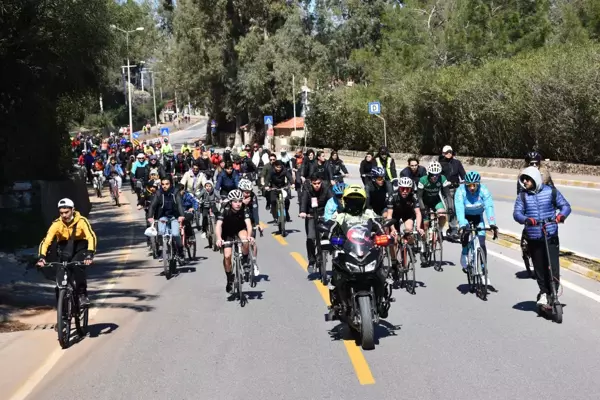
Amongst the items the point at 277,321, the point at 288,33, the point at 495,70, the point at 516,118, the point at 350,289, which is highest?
Result: the point at 288,33

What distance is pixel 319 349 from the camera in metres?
8.55

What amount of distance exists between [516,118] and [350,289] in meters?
30.0

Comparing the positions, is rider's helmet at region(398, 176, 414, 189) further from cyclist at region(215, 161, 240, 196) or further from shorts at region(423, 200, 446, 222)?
cyclist at region(215, 161, 240, 196)

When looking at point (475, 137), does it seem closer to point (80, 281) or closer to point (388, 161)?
point (388, 161)

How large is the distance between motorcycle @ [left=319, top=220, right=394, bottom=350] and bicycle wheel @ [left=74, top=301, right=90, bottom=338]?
3360mm

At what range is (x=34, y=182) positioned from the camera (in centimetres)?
2242

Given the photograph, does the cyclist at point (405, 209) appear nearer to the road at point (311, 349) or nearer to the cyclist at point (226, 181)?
the road at point (311, 349)

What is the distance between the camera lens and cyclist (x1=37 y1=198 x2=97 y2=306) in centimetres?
988

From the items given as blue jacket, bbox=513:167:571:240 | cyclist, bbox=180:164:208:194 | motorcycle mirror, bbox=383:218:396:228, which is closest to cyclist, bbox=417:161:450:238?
blue jacket, bbox=513:167:571:240

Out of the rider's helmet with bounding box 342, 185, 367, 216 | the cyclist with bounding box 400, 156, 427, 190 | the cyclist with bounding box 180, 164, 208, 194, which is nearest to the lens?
the rider's helmet with bounding box 342, 185, 367, 216

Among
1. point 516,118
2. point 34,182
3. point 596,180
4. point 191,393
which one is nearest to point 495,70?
point 516,118

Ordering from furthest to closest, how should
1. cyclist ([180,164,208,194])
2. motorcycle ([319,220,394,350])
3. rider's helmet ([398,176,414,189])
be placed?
cyclist ([180,164,208,194])
rider's helmet ([398,176,414,189])
motorcycle ([319,220,394,350])

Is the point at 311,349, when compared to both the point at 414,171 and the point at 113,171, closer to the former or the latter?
the point at 414,171

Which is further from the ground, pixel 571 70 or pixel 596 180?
pixel 571 70
